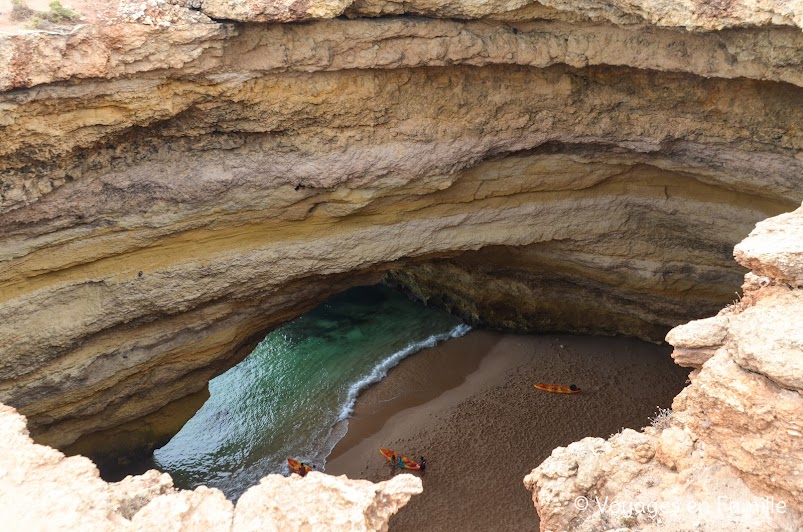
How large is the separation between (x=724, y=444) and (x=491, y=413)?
7668 mm

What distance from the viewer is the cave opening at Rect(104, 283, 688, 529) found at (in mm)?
10719

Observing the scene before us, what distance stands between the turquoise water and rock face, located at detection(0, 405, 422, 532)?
23.3 ft

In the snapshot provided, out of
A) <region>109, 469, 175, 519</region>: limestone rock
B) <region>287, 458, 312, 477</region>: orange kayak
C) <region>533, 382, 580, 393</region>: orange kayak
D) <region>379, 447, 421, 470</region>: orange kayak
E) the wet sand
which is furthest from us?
<region>533, 382, 580, 393</region>: orange kayak

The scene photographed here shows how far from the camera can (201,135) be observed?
7750mm

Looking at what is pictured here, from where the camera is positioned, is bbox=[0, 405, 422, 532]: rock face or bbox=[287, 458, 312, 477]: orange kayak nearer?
bbox=[0, 405, 422, 532]: rock face

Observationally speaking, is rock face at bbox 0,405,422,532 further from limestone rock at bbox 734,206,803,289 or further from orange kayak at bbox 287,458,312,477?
orange kayak at bbox 287,458,312,477

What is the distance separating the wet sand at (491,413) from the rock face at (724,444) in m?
5.38

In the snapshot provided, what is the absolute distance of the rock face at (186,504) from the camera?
3615 millimetres

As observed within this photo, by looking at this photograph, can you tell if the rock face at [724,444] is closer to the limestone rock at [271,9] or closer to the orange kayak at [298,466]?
the limestone rock at [271,9]

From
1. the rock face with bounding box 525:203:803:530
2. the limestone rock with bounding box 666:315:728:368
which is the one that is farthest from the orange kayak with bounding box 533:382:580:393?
the limestone rock with bounding box 666:315:728:368

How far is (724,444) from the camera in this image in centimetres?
402

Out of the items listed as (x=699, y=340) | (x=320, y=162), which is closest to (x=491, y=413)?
(x=320, y=162)

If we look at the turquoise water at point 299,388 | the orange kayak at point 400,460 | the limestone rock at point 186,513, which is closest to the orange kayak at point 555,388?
the turquoise water at point 299,388

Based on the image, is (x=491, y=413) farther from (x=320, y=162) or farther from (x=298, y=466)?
(x=320, y=162)
